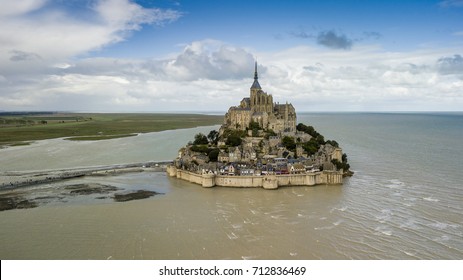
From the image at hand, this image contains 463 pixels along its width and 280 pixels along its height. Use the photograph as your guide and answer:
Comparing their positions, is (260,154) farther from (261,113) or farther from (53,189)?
(53,189)

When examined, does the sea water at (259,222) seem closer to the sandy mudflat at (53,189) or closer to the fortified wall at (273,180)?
the fortified wall at (273,180)

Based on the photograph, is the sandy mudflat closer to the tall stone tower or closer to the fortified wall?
the fortified wall

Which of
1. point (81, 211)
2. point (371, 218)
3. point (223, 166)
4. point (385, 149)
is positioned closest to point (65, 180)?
point (81, 211)

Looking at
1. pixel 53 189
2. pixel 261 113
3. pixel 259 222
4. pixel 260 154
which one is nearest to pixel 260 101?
pixel 261 113

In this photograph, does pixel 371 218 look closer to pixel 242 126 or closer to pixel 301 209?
pixel 301 209

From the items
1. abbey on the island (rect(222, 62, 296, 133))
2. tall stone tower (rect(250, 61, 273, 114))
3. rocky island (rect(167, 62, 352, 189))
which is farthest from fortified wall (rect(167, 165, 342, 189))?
tall stone tower (rect(250, 61, 273, 114))

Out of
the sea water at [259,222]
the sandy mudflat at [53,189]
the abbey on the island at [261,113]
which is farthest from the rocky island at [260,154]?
the sandy mudflat at [53,189]

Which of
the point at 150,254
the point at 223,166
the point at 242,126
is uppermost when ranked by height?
the point at 242,126

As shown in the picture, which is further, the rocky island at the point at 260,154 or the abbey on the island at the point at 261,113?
the abbey on the island at the point at 261,113
